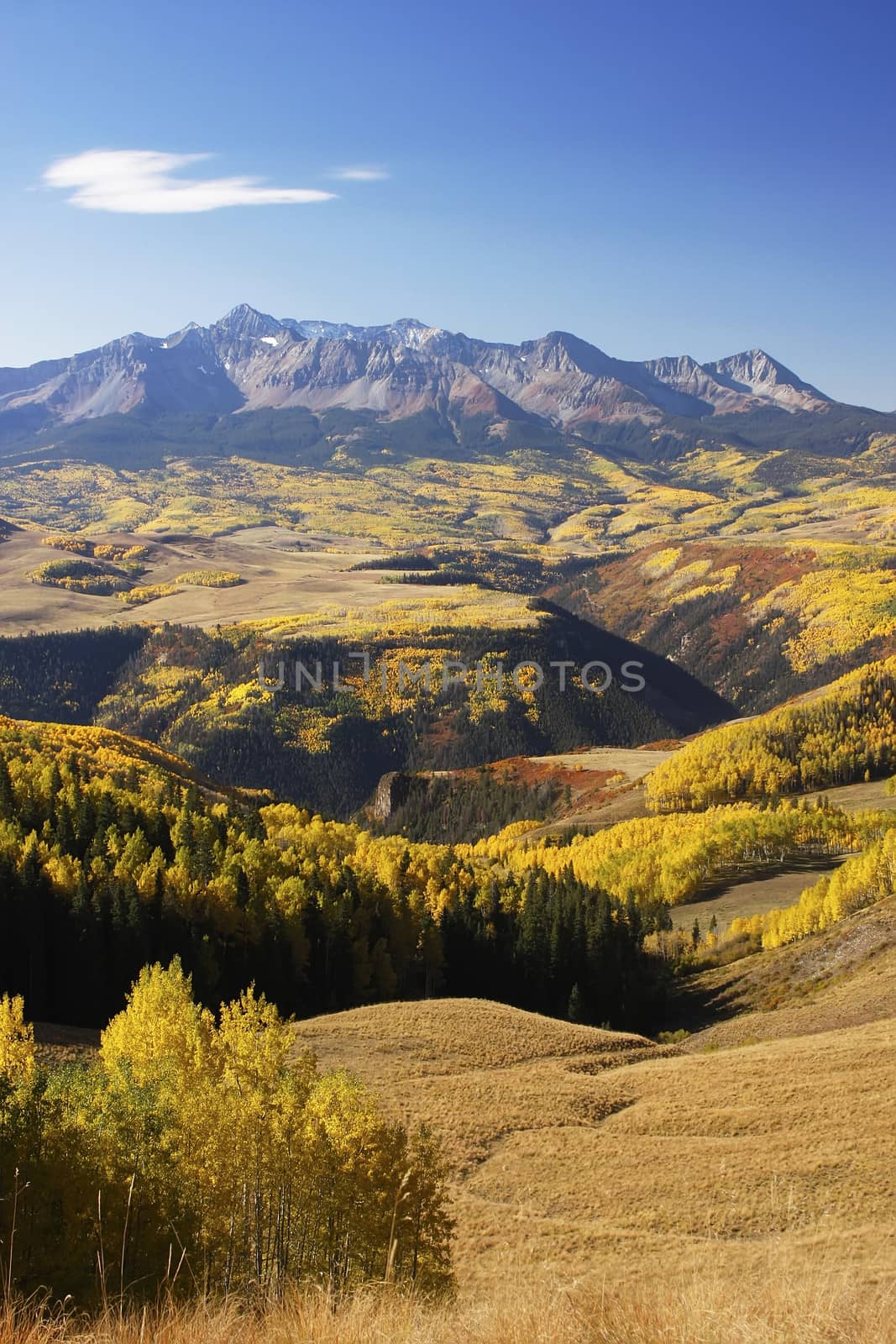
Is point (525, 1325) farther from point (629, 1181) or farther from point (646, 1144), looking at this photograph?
point (646, 1144)

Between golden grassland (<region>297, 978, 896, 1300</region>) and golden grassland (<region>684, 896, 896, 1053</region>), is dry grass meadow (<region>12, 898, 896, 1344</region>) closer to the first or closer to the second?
golden grassland (<region>297, 978, 896, 1300</region>)

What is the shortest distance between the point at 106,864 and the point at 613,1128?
5500cm

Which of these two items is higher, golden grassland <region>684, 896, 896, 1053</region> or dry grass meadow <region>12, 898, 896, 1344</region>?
dry grass meadow <region>12, 898, 896, 1344</region>

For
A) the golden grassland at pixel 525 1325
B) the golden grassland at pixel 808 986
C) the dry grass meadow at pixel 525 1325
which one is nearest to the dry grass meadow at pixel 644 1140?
the golden grassland at pixel 808 986

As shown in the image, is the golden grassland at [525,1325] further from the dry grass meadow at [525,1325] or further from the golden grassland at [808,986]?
the golden grassland at [808,986]

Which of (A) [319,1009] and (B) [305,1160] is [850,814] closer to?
(A) [319,1009]

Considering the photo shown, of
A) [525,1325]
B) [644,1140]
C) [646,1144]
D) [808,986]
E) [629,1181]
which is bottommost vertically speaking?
[808,986]

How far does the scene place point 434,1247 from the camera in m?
30.0

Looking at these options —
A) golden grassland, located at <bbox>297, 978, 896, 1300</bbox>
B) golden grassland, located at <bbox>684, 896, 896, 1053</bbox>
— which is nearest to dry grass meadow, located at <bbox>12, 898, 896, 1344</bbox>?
golden grassland, located at <bbox>297, 978, 896, 1300</bbox>

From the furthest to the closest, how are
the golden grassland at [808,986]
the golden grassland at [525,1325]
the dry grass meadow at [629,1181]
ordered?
the golden grassland at [808,986]
the dry grass meadow at [629,1181]
the golden grassland at [525,1325]

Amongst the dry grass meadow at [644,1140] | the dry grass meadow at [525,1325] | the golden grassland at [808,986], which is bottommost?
the golden grassland at [808,986]

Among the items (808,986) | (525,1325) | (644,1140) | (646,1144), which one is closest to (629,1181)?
(646,1144)

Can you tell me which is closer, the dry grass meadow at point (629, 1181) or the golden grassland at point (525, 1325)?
the golden grassland at point (525, 1325)

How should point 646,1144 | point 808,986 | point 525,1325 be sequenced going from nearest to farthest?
1. point 525,1325
2. point 646,1144
3. point 808,986
